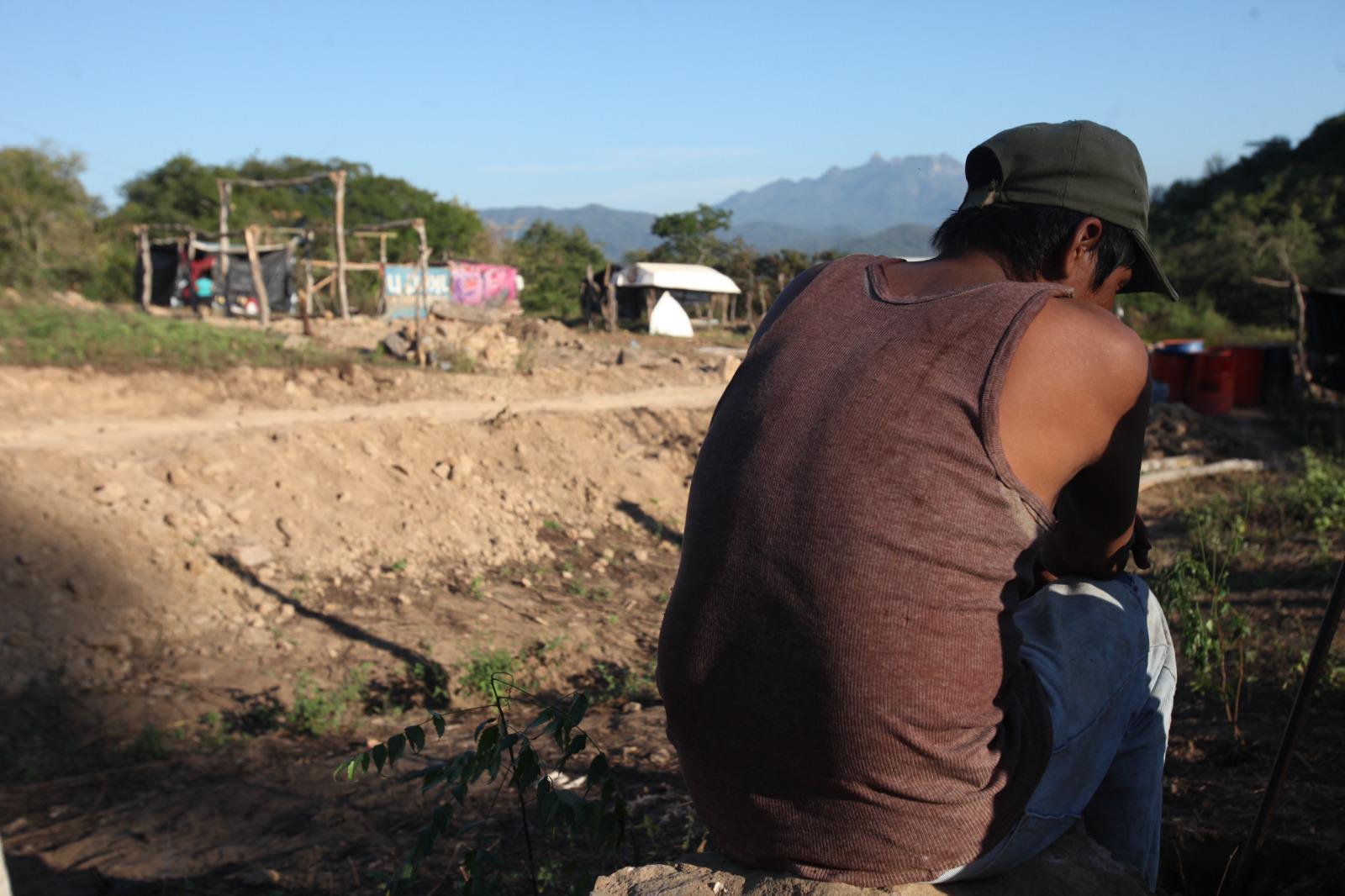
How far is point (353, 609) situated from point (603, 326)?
21.1 meters

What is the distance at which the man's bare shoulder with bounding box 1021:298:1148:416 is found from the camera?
1428mm

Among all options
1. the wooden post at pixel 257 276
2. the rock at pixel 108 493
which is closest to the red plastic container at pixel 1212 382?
the rock at pixel 108 493

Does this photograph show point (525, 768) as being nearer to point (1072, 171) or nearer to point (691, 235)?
point (1072, 171)

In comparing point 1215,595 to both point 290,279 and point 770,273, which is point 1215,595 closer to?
point 290,279

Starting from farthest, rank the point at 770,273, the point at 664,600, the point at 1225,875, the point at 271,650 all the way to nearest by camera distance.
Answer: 1. the point at 770,273
2. the point at 664,600
3. the point at 271,650
4. the point at 1225,875

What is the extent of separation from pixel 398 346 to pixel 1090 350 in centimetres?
1316

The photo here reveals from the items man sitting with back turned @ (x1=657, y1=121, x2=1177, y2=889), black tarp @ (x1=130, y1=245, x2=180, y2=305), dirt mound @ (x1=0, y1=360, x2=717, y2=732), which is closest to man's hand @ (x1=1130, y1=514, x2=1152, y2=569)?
man sitting with back turned @ (x1=657, y1=121, x2=1177, y2=889)

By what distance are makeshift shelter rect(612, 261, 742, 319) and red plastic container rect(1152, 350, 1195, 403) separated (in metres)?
14.3

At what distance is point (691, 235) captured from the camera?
1443 inches

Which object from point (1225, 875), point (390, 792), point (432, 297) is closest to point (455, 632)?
point (390, 792)

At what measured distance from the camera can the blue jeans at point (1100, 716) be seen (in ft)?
5.13

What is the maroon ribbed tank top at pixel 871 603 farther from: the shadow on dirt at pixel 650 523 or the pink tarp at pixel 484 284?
the pink tarp at pixel 484 284

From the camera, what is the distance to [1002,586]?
4.75ft

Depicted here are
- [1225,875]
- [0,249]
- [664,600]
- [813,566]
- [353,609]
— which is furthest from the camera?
[0,249]
